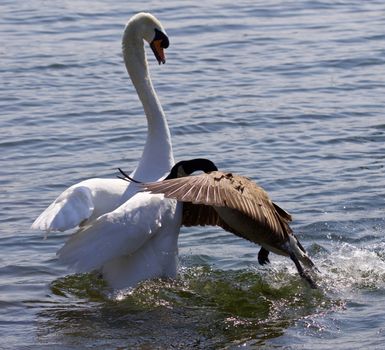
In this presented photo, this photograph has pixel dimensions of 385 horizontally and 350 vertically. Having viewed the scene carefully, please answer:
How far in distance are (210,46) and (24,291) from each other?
6.83 metres

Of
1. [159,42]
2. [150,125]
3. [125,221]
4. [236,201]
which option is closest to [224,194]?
[236,201]

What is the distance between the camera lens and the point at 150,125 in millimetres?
8430

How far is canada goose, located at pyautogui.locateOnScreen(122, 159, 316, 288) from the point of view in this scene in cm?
722

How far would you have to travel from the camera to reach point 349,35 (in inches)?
586

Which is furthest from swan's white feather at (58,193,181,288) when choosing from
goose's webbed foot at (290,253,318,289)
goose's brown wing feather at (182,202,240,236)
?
goose's webbed foot at (290,253,318,289)

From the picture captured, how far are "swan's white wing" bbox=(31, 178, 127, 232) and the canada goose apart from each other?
0.57ft

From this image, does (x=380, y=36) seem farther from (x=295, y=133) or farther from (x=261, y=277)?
(x=261, y=277)

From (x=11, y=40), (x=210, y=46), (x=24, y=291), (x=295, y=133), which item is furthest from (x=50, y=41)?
(x=24, y=291)

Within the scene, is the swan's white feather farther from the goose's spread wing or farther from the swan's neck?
the swan's neck

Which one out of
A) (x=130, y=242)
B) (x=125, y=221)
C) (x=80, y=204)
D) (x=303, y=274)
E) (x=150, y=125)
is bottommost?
(x=303, y=274)

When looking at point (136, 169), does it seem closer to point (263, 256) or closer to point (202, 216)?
point (202, 216)

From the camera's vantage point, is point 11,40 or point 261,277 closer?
point 261,277

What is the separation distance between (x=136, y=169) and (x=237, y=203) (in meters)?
1.17

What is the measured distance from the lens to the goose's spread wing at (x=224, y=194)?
7.16 m
